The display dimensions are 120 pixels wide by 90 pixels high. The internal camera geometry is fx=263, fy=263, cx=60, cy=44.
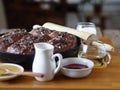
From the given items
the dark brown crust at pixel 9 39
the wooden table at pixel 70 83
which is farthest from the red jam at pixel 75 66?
the dark brown crust at pixel 9 39

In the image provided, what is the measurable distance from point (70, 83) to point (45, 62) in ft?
0.33

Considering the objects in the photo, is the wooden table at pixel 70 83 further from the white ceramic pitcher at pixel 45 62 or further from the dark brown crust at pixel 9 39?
the dark brown crust at pixel 9 39

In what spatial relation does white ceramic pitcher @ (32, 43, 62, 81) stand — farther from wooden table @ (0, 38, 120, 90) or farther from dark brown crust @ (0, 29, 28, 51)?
dark brown crust @ (0, 29, 28, 51)

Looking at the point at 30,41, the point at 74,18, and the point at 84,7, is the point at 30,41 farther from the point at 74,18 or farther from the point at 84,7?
the point at 84,7

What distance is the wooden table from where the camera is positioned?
77 centimetres

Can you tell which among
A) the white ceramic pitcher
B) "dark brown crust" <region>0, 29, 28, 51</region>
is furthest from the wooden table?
"dark brown crust" <region>0, 29, 28, 51</region>

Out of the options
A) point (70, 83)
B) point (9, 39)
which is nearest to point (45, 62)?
point (70, 83)

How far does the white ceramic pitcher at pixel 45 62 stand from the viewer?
2.58 ft

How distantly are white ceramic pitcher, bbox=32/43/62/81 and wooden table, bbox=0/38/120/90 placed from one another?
0.03 metres

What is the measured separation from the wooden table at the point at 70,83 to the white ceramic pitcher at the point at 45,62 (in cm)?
3

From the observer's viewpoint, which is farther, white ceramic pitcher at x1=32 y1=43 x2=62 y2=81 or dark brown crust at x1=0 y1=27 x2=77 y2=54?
dark brown crust at x1=0 y1=27 x2=77 y2=54

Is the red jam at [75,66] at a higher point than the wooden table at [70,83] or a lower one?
higher

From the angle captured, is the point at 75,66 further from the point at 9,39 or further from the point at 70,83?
the point at 9,39

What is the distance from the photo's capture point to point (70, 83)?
800 millimetres
